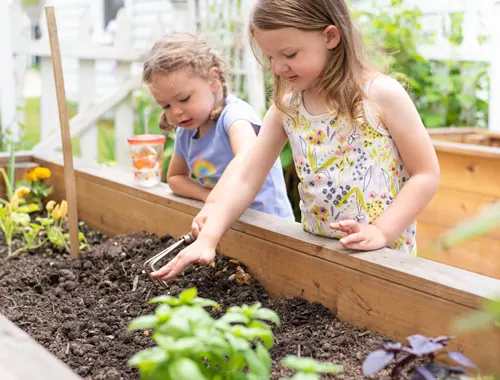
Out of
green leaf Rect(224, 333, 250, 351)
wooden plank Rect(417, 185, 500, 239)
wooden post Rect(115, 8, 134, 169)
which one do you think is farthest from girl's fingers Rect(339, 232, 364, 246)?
wooden post Rect(115, 8, 134, 169)

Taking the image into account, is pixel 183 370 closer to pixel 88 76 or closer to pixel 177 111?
pixel 177 111

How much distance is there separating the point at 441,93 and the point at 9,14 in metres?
3.20

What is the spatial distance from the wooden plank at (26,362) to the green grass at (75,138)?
3679mm

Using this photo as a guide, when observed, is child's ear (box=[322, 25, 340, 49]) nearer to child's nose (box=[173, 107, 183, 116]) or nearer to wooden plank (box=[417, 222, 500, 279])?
child's nose (box=[173, 107, 183, 116])

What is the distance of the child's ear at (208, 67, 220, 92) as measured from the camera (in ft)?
8.30

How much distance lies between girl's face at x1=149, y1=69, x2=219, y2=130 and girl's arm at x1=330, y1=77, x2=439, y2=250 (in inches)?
31.4

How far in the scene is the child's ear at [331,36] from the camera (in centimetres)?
182

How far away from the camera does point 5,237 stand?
3.06 m

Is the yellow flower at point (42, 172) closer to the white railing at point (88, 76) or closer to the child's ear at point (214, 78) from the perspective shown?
the child's ear at point (214, 78)

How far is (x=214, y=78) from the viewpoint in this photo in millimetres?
Result: 2555

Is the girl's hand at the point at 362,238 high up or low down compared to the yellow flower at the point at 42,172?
up

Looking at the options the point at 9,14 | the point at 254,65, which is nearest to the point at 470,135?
the point at 254,65

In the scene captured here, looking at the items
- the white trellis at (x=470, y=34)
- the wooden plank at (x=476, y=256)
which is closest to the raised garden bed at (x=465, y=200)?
the wooden plank at (x=476, y=256)

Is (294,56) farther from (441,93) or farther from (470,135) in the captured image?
(441,93)
